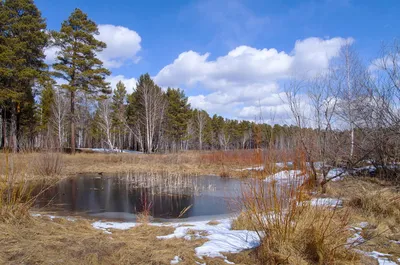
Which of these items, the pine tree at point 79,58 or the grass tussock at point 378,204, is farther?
the pine tree at point 79,58

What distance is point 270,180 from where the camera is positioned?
3.42m

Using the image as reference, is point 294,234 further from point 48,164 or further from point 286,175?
point 48,164

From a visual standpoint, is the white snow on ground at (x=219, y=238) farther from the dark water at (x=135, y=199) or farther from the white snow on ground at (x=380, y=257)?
the white snow on ground at (x=380, y=257)

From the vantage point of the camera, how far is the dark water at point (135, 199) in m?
7.61

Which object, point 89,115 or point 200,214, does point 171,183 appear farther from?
point 89,115

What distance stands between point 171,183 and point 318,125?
647 cm

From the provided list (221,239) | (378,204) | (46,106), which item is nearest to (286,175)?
(221,239)

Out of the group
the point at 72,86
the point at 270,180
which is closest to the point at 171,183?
the point at 270,180

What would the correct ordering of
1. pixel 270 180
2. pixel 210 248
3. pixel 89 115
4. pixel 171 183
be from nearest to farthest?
pixel 270 180 → pixel 210 248 → pixel 171 183 → pixel 89 115

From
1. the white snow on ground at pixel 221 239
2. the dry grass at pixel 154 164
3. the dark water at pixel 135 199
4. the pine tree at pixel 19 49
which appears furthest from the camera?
the pine tree at pixel 19 49

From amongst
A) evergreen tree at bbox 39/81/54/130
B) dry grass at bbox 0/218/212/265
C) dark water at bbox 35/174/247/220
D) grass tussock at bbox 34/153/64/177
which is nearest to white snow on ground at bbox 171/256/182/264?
dry grass at bbox 0/218/212/265

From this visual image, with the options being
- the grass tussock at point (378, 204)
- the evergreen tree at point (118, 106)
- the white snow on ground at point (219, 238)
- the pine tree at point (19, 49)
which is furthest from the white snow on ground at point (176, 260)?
the evergreen tree at point (118, 106)

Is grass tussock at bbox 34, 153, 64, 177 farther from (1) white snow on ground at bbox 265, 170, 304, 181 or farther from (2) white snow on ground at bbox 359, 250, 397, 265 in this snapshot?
(2) white snow on ground at bbox 359, 250, 397, 265

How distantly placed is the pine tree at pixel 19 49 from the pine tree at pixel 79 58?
5.15 feet
